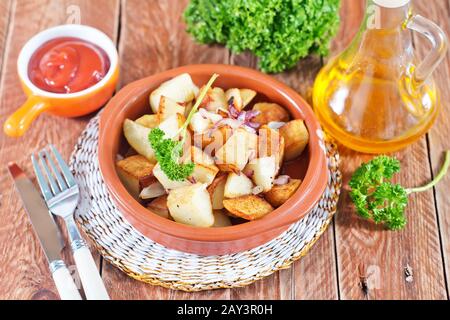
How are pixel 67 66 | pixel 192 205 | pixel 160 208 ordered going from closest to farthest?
pixel 192 205
pixel 160 208
pixel 67 66

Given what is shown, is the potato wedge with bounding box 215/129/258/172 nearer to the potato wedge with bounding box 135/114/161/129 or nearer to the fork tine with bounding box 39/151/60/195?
the potato wedge with bounding box 135/114/161/129

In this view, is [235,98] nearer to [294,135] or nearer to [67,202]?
[294,135]

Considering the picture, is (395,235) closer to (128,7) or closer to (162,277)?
(162,277)

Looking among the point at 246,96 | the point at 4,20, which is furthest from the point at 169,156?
the point at 4,20

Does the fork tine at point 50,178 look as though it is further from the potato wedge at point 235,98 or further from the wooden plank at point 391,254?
the wooden plank at point 391,254

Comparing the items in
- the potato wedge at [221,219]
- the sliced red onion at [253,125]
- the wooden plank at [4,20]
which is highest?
the wooden plank at [4,20]

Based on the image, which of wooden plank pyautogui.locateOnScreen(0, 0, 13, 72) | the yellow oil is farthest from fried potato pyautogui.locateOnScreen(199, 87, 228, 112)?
wooden plank pyautogui.locateOnScreen(0, 0, 13, 72)

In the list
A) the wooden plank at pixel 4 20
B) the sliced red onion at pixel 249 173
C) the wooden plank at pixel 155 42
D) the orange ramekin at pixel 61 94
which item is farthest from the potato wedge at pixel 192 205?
the wooden plank at pixel 4 20
